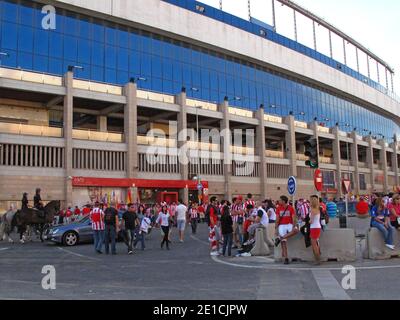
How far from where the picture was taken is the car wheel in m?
19.8

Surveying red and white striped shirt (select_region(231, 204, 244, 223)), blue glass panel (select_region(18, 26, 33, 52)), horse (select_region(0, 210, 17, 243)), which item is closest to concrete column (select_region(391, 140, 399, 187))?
blue glass panel (select_region(18, 26, 33, 52))

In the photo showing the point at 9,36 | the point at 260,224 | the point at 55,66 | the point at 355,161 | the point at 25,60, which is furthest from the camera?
the point at 355,161

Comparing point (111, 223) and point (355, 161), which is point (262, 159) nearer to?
point (355, 161)

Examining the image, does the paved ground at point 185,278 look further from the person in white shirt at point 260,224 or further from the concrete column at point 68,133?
the concrete column at point 68,133

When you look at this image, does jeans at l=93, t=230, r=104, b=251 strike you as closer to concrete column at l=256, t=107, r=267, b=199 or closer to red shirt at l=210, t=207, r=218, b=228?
red shirt at l=210, t=207, r=218, b=228

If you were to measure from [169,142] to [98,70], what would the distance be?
9.33 m

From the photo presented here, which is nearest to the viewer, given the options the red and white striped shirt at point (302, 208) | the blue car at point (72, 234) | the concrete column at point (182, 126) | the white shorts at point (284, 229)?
the white shorts at point (284, 229)

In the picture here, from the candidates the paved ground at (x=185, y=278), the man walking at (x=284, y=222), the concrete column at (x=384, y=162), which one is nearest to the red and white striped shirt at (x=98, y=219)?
the paved ground at (x=185, y=278)

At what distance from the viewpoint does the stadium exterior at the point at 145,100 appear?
127 feet

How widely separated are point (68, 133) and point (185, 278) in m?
31.2

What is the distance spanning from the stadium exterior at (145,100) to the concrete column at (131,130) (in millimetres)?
99

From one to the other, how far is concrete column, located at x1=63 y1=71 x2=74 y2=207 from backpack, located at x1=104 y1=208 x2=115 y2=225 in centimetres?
2346

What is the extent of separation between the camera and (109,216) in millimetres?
16156

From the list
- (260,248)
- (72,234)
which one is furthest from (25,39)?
(260,248)
